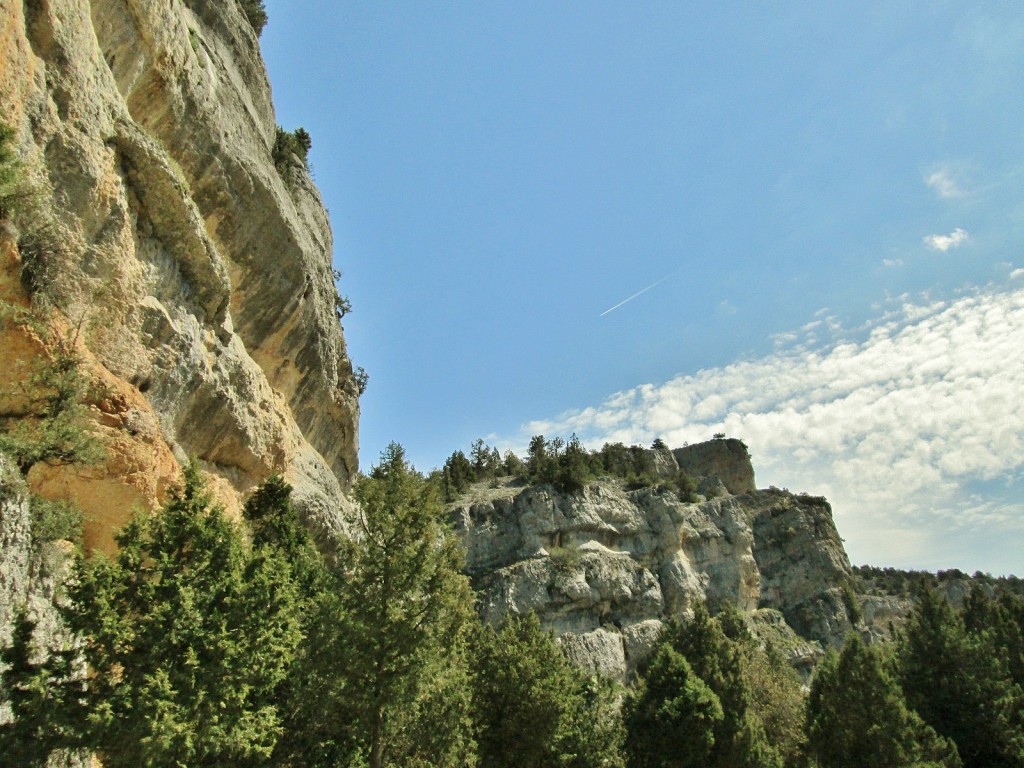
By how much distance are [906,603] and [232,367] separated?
82171 mm

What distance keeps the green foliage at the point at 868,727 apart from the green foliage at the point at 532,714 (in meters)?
8.73

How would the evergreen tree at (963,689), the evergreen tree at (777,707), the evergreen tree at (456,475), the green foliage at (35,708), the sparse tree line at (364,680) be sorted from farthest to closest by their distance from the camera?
the evergreen tree at (456,475), the evergreen tree at (777,707), the evergreen tree at (963,689), the sparse tree line at (364,680), the green foliage at (35,708)

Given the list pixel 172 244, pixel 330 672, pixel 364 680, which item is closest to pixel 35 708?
pixel 330 672

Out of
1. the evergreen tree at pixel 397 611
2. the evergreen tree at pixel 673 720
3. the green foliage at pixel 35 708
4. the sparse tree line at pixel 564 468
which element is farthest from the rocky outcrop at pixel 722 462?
the green foliage at pixel 35 708

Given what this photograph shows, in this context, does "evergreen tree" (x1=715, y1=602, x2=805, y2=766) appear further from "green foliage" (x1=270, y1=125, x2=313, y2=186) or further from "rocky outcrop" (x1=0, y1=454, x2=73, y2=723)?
"green foliage" (x1=270, y1=125, x2=313, y2=186)

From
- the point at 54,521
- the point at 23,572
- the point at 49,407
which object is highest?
the point at 49,407

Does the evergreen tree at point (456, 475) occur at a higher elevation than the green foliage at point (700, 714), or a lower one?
higher

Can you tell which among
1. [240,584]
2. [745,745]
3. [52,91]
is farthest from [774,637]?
[52,91]

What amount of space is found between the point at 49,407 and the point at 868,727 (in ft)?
95.2

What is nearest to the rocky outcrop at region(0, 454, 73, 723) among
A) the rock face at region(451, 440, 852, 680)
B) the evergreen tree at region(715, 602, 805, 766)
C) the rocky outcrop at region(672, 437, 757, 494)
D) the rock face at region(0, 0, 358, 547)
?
the rock face at region(0, 0, 358, 547)

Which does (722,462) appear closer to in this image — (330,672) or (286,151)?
(286,151)

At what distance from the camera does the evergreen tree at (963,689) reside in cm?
2817

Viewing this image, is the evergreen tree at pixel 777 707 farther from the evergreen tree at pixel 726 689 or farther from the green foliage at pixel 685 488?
the green foliage at pixel 685 488

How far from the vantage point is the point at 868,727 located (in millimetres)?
25609
